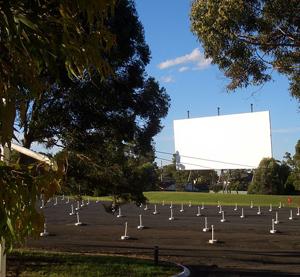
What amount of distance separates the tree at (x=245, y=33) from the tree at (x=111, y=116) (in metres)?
1.79

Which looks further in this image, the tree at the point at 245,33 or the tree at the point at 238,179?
the tree at the point at 238,179

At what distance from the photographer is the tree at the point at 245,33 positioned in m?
14.2

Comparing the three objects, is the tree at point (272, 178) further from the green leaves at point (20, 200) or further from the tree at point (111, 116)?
the green leaves at point (20, 200)

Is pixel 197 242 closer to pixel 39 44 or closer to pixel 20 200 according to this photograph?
pixel 20 200

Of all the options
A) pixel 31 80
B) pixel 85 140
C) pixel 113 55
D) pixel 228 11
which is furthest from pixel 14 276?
pixel 31 80

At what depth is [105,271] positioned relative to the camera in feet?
45.6

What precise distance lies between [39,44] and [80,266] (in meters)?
12.2

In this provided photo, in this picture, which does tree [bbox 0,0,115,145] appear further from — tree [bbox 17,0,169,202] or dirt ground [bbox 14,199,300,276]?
dirt ground [bbox 14,199,300,276]

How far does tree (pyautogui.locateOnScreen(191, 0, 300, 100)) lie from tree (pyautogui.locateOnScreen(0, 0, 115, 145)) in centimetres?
1121

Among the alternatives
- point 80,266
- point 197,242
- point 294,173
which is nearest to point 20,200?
point 80,266

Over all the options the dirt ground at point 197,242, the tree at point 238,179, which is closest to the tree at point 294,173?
the tree at point 238,179

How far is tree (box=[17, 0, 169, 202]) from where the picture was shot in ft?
47.0

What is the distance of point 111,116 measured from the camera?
15305 mm

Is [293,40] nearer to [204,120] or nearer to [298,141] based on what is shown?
[298,141]
